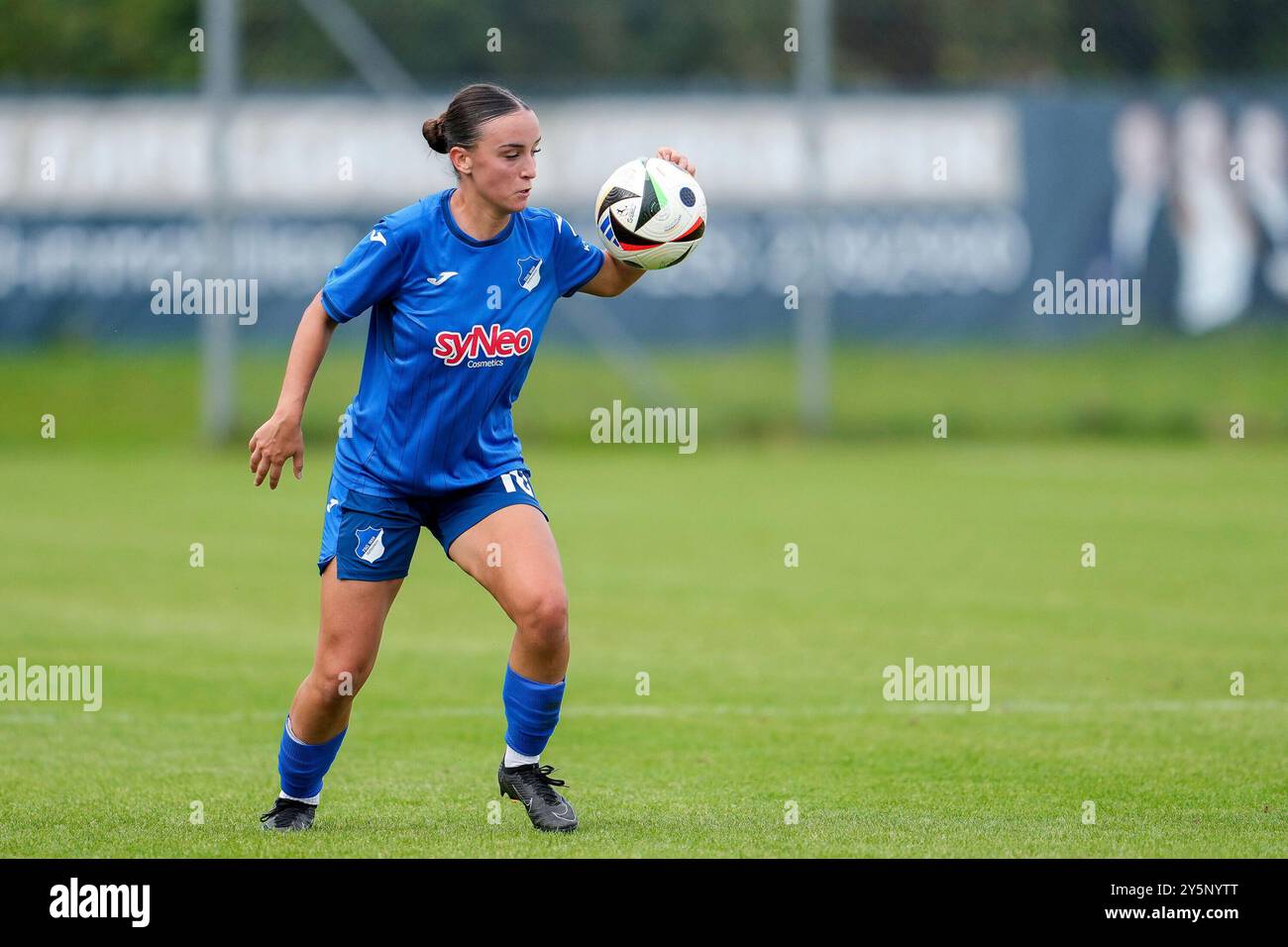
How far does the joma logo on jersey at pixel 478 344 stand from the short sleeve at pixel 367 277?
232 mm

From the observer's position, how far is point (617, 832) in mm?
5656

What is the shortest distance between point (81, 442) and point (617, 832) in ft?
49.7

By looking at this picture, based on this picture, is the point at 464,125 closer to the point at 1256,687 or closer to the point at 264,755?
the point at 264,755

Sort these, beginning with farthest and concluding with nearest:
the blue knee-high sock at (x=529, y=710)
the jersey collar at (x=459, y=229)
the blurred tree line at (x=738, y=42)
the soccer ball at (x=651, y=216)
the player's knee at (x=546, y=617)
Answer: the blurred tree line at (x=738, y=42), the soccer ball at (x=651, y=216), the blue knee-high sock at (x=529, y=710), the jersey collar at (x=459, y=229), the player's knee at (x=546, y=617)

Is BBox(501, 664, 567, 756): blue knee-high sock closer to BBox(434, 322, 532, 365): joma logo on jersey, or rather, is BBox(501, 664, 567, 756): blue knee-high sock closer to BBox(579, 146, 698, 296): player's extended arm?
BBox(434, 322, 532, 365): joma logo on jersey

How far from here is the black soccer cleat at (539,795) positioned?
570cm

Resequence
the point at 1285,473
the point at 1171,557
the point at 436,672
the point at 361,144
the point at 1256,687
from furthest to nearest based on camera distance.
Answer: the point at 361,144, the point at 1285,473, the point at 1171,557, the point at 436,672, the point at 1256,687

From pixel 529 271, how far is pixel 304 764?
67.5 inches

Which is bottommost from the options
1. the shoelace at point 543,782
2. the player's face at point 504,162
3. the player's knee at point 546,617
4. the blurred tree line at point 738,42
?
the shoelace at point 543,782

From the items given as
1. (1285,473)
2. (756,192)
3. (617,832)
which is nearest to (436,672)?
(617,832)

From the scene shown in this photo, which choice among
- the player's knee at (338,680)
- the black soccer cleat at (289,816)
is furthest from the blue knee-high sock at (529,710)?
the black soccer cleat at (289,816)

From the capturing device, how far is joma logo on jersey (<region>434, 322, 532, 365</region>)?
18.3 feet

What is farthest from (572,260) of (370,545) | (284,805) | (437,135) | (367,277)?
(284,805)

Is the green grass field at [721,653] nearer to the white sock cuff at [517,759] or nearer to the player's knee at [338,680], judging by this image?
the white sock cuff at [517,759]
